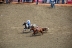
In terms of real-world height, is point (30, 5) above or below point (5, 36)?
above

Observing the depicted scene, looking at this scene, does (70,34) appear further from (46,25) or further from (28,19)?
(28,19)

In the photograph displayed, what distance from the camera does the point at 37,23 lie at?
5.02 ft

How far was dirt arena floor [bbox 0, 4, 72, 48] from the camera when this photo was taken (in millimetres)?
1427

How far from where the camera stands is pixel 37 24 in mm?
1522

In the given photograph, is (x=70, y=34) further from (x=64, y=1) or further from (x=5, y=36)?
(x=5, y=36)

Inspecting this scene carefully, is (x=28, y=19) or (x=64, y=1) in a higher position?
(x=64, y=1)

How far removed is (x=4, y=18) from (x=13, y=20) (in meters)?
0.05

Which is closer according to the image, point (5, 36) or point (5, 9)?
point (5, 36)

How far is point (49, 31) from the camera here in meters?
1.51

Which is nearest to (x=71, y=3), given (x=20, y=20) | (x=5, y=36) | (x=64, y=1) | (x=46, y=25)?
(x=64, y=1)

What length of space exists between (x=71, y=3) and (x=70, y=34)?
24 cm

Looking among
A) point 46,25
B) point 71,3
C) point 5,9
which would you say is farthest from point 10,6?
point 71,3

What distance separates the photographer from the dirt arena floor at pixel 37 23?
1.43m

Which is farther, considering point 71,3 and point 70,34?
point 71,3
